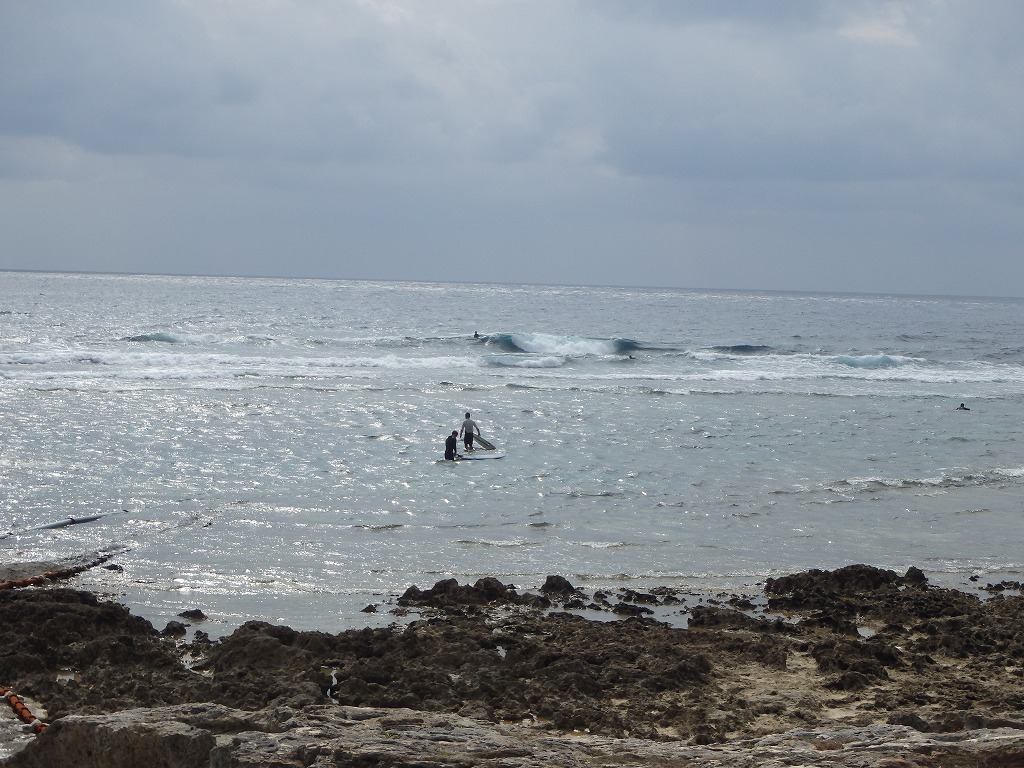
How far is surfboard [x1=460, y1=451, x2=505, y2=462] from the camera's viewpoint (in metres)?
19.1

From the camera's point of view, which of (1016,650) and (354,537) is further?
(354,537)

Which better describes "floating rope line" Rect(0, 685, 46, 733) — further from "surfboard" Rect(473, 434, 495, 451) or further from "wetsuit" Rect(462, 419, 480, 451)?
"surfboard" Rect(473, 434, 495, 451)

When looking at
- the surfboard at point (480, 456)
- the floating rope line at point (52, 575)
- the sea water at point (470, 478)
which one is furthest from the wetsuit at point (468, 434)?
the floating rope line at point (52, 575)

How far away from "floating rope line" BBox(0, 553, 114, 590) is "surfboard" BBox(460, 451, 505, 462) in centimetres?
842

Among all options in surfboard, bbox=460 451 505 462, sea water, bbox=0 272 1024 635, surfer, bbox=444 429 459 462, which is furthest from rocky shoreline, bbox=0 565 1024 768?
surfboard, bbox=460 451 505 462

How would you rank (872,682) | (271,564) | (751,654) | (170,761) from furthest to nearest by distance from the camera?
(271,564) < (751,654) < (872,682) < (170,761)

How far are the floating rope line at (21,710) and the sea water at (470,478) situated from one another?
2225 mm

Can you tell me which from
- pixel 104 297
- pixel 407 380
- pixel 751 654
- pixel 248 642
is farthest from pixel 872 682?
pixel 104 297

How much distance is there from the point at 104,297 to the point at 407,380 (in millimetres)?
78621

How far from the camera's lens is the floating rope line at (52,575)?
1016cm

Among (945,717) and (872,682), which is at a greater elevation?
(945,717)

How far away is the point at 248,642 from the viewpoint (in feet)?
26.1

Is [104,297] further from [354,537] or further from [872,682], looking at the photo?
[872,682]

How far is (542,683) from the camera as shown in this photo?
24.6 feet
